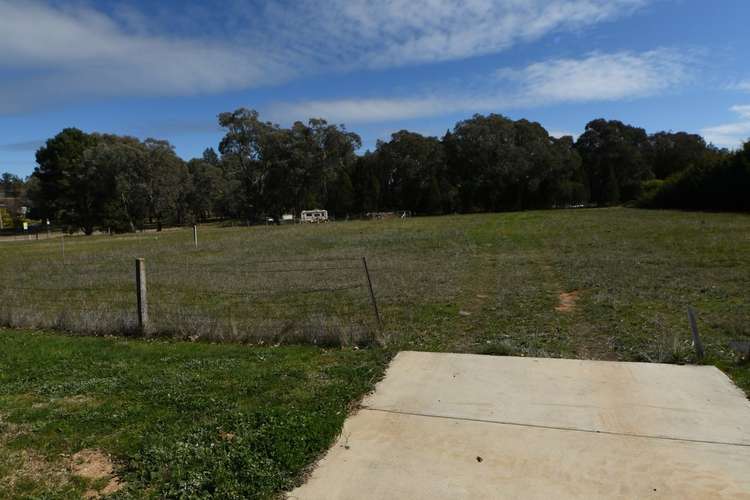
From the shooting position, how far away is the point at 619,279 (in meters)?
11.9

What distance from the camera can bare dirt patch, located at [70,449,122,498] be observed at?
135 inches

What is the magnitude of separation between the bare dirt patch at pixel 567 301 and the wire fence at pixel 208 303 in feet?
11.2

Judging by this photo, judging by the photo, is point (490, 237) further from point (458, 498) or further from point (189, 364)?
point (458, 498)

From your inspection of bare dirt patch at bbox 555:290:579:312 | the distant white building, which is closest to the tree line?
the distant white building

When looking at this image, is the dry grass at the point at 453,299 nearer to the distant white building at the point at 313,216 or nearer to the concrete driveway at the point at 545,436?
the concrete driveway at the point at 545,436

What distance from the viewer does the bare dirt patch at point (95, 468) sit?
344 cm

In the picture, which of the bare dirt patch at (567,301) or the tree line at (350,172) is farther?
the tree line at (350,172)

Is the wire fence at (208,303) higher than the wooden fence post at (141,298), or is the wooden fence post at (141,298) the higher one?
the wooden fence post at (141,298)

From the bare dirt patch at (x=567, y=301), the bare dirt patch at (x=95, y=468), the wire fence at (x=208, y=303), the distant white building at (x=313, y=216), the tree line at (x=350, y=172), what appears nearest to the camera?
the bare dirt patch at (x=95, y=468)

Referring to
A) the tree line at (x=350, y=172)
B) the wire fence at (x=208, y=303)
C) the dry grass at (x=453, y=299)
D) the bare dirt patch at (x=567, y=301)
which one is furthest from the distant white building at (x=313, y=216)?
the bare dirt patch at (x=567, y=301)

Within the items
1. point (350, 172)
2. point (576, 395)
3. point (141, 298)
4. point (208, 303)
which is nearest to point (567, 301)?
point (576, 395)

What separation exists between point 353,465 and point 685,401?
305cm

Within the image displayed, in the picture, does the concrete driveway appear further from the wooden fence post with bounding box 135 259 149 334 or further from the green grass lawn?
the wooden fence post with bounding box 135 259 149 334

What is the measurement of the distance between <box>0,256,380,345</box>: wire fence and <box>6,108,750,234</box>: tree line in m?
44.8
